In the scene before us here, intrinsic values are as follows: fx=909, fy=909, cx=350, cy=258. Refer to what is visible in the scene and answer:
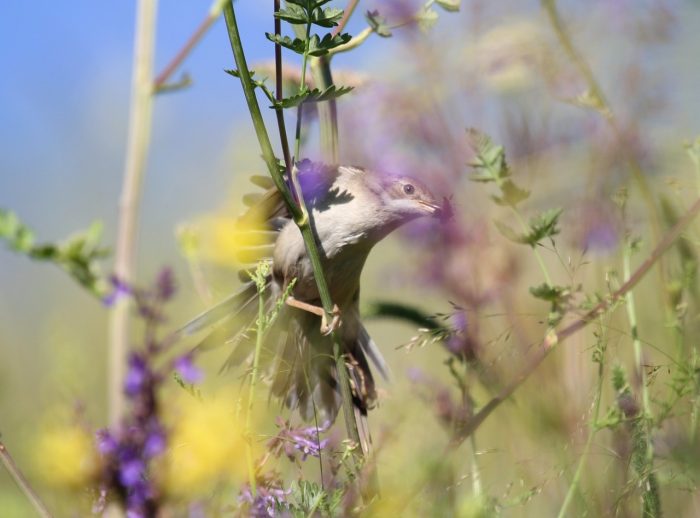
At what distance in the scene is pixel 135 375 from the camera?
4.10 ft

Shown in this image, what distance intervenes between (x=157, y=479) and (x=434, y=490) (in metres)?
0.35

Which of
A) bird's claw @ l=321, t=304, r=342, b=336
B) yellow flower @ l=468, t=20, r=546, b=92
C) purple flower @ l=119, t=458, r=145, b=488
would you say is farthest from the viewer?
yellow flower @ l=468, t=20, r=546, b=92

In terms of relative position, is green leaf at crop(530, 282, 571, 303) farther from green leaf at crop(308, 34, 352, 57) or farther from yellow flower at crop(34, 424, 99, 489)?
yellow flower at crop(34, 424, 99, 489)

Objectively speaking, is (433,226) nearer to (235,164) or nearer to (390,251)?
(235,164)

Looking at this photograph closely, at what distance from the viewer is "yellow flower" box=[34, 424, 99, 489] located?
1.11m

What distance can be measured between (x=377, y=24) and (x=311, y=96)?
37cm

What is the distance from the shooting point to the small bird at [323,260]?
2.16 metres

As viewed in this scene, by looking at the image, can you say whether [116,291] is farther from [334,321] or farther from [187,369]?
[334,321]

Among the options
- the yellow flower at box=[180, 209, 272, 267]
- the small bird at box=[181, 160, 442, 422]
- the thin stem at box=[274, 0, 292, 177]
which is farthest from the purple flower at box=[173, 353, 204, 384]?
the small bird at box=[181, 160, 442, 422]

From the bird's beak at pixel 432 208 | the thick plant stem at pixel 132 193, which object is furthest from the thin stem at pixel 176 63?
the bird's beak at pixel 432 208

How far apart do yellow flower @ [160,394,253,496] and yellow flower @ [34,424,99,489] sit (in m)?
0.09

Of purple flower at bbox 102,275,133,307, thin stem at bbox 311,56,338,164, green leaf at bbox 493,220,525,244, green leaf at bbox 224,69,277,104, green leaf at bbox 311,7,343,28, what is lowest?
green leaf at bbox 493,220,525,244

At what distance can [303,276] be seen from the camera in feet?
7.68

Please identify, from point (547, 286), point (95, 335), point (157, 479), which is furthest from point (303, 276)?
point (157, 479)
